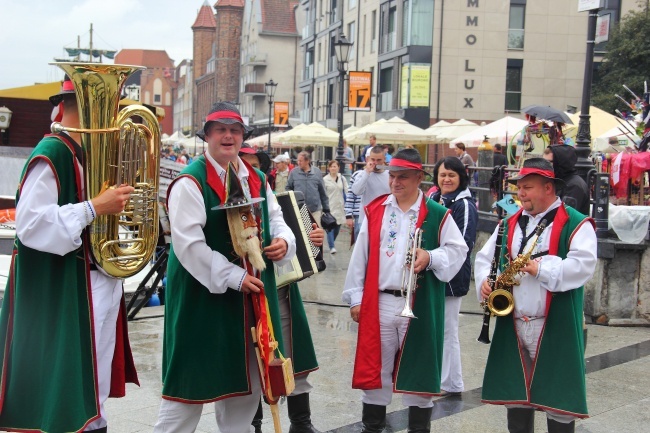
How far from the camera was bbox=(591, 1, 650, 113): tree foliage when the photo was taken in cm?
3256

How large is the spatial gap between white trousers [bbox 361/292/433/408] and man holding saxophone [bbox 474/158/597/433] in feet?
1.54

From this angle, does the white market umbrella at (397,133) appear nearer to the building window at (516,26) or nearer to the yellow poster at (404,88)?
the yellow poster at (404,88)

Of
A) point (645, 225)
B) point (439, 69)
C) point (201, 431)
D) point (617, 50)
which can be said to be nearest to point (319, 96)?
point (439, 69)

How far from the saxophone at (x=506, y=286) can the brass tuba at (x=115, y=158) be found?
1.97 metres

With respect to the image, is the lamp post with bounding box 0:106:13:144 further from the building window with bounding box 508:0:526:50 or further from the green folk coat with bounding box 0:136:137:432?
the building window with bounding box 508:0:526:50

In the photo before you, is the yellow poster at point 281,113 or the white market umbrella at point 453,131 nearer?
the white market umbrella at point 453,131

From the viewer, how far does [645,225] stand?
937 centimetres

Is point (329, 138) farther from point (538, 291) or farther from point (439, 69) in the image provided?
point (538, 291)

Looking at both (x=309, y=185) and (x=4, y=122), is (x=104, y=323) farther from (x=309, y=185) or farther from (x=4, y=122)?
(x=309, y=185)

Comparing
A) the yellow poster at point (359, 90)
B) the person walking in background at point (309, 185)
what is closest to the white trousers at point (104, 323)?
the person walking in background at point (309, 185)

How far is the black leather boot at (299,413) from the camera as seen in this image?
208 inches

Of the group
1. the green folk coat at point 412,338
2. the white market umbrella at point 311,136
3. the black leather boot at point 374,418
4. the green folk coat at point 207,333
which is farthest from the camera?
the white market umbrella at point 311,136

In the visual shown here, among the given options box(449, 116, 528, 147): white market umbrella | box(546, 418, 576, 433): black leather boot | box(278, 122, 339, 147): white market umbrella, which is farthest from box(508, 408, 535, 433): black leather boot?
box(278, 122, 339, 147): white market umbrella

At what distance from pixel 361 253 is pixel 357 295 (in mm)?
→ 263
